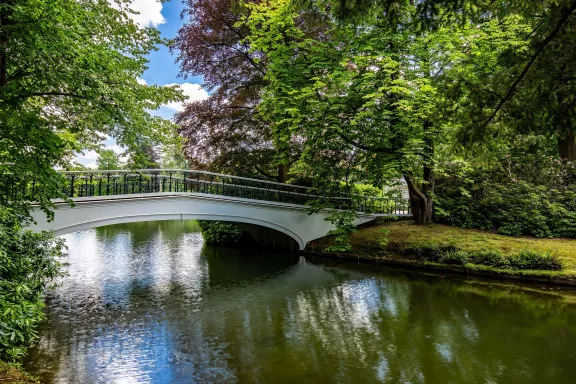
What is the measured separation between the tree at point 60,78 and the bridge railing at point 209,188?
1920 millimetres

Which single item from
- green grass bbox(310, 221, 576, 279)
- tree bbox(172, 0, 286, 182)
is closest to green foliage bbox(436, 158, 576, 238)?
Result: green grass bbox(310, 221, 576, 279)

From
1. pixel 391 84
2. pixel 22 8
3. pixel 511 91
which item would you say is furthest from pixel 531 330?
pixel 22 8

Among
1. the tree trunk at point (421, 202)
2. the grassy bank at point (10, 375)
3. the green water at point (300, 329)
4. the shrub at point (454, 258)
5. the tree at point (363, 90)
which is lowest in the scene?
the green water at point (300, 329)

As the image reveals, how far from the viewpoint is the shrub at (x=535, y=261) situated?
879 centimetres

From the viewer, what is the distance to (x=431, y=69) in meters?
10.1

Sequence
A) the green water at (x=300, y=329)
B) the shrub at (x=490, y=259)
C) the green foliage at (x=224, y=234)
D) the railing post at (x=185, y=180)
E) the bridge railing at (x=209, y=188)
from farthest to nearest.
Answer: the green foliage at (x=224, y=234) → the railing post at (x=185, y=180) → the shrub at (x=490, y=259) → the bridge railing at (x=209, y=188) → the green water at (x=300, y=329)

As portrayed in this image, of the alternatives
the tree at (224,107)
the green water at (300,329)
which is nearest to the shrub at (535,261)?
the green water at (300,329)

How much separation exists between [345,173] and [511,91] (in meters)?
7.83

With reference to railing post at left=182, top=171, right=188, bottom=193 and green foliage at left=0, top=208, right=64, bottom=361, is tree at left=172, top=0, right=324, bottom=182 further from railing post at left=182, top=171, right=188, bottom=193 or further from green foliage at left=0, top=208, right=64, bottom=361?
green foliage at left=0, top=208, right=64, bottom=361

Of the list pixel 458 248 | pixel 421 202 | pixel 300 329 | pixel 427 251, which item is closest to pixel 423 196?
pixel 421 202

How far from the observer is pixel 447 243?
10.5 meters

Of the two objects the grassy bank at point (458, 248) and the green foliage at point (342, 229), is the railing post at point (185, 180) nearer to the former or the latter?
the green foliage at point (342, 229)

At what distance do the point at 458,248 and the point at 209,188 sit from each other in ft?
26.3

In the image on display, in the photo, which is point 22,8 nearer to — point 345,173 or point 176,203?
point 176,203
